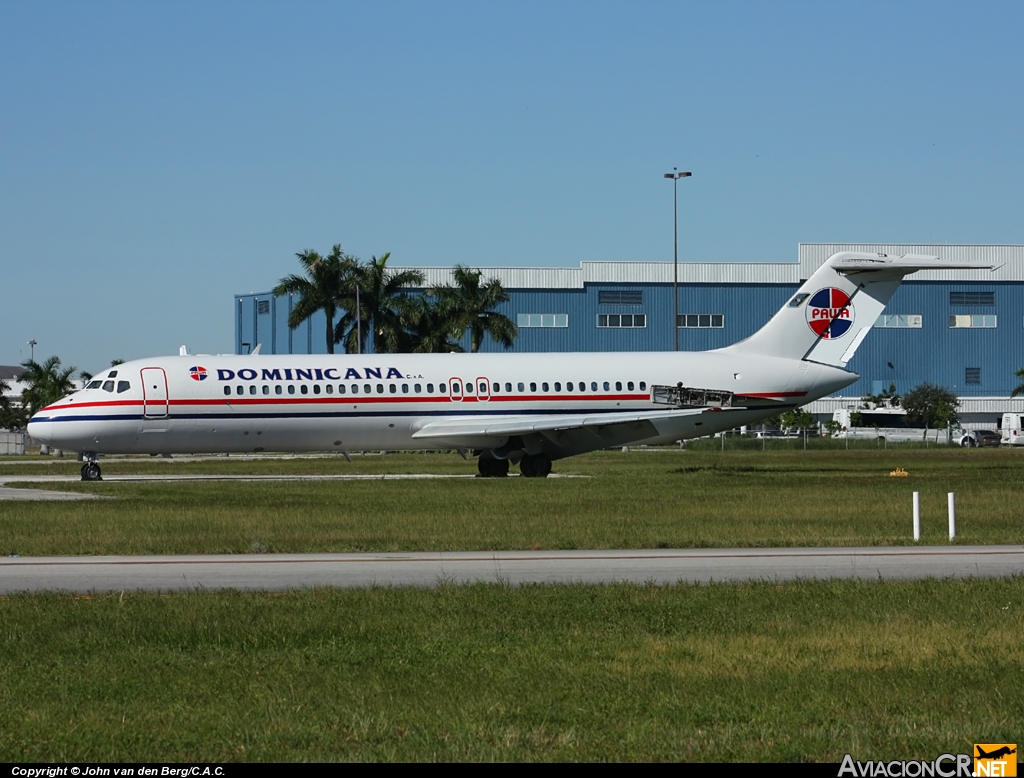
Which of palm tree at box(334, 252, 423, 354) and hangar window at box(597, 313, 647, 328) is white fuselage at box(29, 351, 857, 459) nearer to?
palm tree at box(334, 252, 423, 354)

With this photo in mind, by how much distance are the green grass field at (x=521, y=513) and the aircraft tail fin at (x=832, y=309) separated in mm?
4214

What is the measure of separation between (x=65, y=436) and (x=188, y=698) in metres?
33.5

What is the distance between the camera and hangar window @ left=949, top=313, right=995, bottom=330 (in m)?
114

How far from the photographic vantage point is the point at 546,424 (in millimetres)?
43406

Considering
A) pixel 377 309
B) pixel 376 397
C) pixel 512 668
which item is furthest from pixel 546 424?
pixel 377 309

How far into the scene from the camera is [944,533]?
79.8 ft

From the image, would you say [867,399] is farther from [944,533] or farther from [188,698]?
[188,698]

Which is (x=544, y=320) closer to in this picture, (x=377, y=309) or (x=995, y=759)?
(x=377, y=309)

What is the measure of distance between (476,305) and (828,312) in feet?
151

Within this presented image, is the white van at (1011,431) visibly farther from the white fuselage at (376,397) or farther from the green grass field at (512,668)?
the green grass field at (512,668)

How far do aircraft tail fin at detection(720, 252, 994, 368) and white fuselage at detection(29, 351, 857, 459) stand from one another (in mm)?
543


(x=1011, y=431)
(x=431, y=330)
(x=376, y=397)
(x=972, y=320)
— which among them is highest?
(x=972, y=320)

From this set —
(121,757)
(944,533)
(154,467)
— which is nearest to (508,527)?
(944,533)

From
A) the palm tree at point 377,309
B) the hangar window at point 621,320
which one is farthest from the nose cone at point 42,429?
the hangar window at point 621,320
